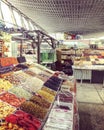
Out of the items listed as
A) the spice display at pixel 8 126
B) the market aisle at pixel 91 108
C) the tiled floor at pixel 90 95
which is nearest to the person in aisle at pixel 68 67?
the tiled floor at pixel 90 95

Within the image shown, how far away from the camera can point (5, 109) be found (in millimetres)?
2482

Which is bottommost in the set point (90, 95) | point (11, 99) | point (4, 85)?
point (90, 95)

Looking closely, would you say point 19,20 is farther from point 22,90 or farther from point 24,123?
point 24,123

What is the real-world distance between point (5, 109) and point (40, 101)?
77 cm

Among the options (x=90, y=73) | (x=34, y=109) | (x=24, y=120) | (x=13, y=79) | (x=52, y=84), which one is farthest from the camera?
(x=90, y=73)

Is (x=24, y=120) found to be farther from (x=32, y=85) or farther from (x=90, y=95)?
(x=90, y=95)

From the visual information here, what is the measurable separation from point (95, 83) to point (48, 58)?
2.81 m

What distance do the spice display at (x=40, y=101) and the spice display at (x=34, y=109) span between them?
4.5 inches

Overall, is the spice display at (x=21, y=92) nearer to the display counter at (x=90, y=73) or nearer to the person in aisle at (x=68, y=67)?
the display counter at (x=90, y=73)

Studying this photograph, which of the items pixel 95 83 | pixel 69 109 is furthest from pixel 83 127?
pixel 95 83

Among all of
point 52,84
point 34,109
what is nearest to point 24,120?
point 34,109

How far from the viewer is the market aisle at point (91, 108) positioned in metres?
4.62

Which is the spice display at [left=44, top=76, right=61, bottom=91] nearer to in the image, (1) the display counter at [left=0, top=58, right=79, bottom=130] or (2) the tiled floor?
(1) the display counter at [left=0, top=58, right=79, bottom=130]

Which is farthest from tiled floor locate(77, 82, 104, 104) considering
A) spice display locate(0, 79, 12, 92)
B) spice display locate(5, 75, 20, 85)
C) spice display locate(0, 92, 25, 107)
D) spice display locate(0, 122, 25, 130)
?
spice display locate(0, 122, 25, 130)
